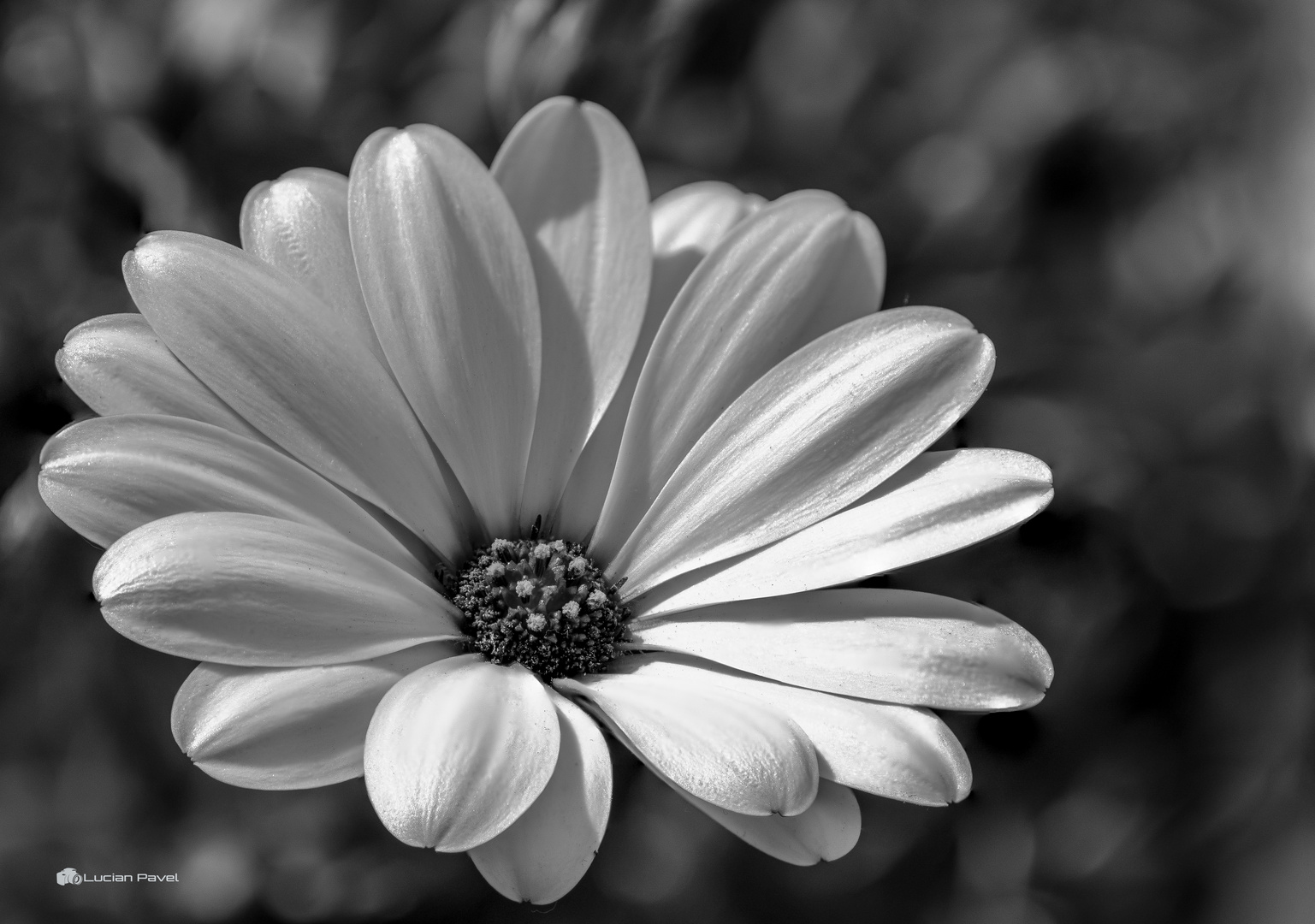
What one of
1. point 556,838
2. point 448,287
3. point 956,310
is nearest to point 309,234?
point 448,287

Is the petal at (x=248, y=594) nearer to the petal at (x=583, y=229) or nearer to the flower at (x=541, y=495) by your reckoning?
the flower at (x=541, y=495)

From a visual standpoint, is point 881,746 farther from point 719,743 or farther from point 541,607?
point 541,607

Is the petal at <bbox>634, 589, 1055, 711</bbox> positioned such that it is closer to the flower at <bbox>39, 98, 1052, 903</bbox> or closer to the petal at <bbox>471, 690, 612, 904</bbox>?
the flower at <bbox>39, 98, 1052, 903</bbox>

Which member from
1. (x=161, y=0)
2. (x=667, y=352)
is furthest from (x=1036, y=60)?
(x=161, y=0)

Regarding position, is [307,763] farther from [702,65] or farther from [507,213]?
[702,65]

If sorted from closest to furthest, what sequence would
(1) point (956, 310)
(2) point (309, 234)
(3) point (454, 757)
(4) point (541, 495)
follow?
(3) point (454, 757) < (2) point (309, 234) < (4) point (541, 495) < (1) point (956, 310)

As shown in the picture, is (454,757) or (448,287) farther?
(448,287)

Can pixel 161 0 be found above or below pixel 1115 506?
above
